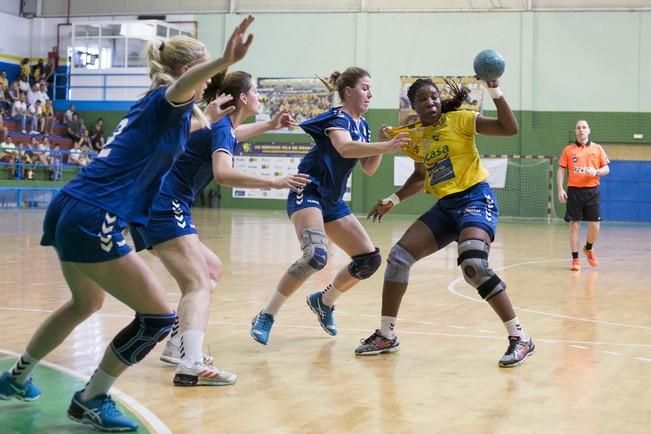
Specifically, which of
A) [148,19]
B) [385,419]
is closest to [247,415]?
[385,419]

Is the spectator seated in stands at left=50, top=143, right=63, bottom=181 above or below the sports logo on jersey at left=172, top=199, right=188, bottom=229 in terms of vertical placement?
above

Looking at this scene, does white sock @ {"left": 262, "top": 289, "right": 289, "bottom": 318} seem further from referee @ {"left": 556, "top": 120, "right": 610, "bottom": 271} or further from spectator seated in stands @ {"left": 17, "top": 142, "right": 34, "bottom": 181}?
spectator seated in stands @ {"left": 17, "top": 142, "right": 34, "bottom": 181}

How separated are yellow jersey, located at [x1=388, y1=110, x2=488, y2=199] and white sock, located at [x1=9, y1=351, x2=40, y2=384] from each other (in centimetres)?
280

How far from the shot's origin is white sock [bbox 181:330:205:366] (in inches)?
190

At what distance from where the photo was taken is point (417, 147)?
6023 millimetres

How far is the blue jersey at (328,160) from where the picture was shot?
628 cm

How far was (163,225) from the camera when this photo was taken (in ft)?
16.5

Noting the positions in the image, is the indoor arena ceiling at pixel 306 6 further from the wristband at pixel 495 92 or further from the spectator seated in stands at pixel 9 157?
the wristband at pixel 495 92

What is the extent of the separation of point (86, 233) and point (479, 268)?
2768 millimetres

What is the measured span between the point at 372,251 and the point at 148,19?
27.6m

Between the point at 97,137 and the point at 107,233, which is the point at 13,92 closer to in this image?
the point at 97,137

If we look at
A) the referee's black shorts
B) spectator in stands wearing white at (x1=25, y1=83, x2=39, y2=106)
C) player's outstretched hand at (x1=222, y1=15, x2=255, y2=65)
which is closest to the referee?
the referee's black shorts

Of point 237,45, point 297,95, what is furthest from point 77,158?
point 237,45

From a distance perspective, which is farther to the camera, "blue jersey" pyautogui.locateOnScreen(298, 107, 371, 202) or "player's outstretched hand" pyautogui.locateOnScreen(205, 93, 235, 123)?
"blue jersey" pyautogui.locateOnScreen(298, 107, 371, 202)
